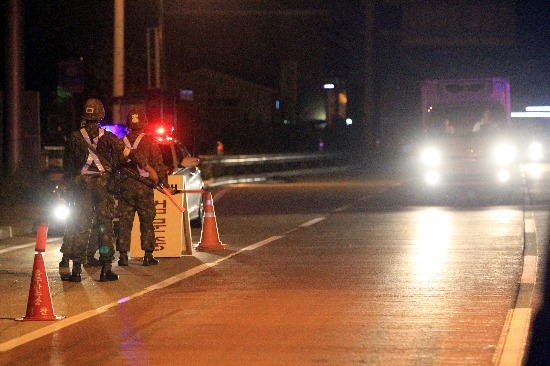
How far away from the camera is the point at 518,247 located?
15445 mm

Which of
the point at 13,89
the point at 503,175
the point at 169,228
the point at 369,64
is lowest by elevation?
the point at 169,228

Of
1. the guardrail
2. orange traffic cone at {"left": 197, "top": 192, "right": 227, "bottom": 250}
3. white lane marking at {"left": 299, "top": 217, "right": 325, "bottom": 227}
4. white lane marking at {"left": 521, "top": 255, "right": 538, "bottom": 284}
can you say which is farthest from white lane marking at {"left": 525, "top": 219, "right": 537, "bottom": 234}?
the guardrail

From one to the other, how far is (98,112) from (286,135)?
40.7 meters

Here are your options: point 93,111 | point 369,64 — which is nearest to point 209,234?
point 93,111

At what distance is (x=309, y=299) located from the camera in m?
11.2

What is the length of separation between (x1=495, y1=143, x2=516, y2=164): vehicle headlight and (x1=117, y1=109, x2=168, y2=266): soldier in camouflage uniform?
75.9 ft

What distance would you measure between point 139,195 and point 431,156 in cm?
2369

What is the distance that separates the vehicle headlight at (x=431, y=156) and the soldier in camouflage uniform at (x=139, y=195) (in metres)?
23.2

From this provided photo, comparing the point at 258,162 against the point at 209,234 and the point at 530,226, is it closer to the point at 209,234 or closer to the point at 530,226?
the point at 530,226

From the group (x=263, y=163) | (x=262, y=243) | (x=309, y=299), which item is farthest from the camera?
(x=263, y=163)

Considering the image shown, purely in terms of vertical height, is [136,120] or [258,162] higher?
[136,120]

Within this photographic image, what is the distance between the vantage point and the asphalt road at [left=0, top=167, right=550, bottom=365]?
28.1ft

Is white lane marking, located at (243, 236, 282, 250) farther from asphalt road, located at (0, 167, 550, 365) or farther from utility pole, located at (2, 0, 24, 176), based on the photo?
utility pole, located at (2, 0, 24, 176)

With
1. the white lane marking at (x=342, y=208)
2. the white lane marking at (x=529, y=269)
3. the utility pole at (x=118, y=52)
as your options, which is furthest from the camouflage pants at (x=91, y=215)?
the utility pole at (x=118, y=52)
